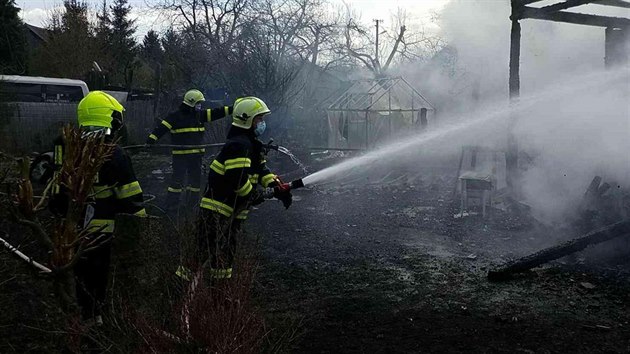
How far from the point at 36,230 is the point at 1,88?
1309cm

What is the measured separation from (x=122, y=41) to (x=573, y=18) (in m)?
30.1

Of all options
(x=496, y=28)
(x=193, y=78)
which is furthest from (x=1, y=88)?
(x=496, y=28)

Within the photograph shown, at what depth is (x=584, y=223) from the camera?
729cm

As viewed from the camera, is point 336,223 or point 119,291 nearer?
point 119,291

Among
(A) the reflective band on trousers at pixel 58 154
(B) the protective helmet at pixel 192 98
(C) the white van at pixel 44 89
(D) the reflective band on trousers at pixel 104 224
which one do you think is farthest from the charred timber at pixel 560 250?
(C) the white van at pixel 44 89

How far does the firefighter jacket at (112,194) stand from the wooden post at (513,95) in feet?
21.5

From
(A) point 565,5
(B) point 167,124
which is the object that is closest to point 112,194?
(B) point 167,124

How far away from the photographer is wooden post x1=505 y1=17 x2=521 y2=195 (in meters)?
8.69

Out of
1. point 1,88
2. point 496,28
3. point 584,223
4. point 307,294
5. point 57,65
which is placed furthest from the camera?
point 57,65

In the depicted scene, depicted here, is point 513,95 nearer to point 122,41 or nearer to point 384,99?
point 384,99

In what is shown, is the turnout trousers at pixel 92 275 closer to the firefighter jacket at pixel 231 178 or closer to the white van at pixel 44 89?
the firefighter jacket at pixel 231 178

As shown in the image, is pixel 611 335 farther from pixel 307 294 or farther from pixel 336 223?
pixel 336 223

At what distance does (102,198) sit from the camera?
4090 mm

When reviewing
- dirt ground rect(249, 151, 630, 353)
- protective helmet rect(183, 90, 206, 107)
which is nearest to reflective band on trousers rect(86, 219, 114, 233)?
dirt ground rect(249, 151, 630, 353)
